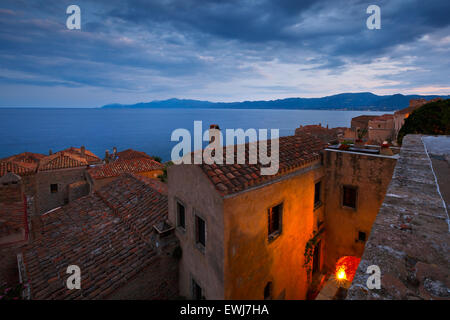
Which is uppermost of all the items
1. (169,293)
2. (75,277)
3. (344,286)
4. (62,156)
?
(62,156)

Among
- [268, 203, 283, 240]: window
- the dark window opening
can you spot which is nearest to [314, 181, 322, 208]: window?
the dark window opening

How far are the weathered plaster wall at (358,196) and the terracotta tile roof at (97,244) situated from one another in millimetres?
8030

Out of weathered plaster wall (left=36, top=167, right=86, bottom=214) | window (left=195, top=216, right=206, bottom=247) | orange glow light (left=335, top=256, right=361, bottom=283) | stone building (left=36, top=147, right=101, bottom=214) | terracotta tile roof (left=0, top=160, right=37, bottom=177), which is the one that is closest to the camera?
window (left=195, top=216, right=206, bottom=247)

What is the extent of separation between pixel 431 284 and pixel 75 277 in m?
9.04

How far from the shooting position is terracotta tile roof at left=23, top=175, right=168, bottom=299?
7156 millimetres

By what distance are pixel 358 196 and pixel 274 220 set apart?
16.6ft

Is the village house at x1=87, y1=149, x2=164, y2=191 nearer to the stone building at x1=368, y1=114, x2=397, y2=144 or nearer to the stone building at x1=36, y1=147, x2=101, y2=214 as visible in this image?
the stone building at x1=36, y1=147, x2=101, y2=214

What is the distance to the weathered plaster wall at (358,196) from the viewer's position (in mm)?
9766

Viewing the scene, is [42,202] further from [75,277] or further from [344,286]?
[344,286]

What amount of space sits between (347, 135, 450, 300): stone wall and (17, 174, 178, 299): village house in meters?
6.90

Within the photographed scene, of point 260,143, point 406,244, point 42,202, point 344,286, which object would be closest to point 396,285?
point 406,244

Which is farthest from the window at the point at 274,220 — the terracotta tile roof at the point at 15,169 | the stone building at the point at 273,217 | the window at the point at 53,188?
the terracotta tile roof at the point at 15,169

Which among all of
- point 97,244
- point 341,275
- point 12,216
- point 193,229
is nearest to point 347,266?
point 341,275

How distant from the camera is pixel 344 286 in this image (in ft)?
31.6
